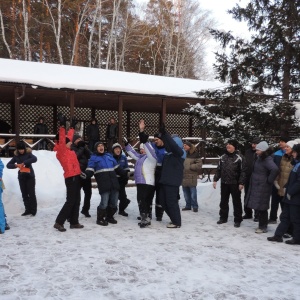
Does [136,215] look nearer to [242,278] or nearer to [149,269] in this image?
[149,269]

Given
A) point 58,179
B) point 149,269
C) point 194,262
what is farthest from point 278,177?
point 58,179

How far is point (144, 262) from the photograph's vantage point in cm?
422

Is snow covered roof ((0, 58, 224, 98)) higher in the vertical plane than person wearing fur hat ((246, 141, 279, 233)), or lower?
higher

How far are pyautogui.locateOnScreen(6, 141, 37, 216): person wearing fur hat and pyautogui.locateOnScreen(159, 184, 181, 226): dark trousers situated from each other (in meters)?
2.67

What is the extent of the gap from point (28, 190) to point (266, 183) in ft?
15.0

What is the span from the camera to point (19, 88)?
1177 cm

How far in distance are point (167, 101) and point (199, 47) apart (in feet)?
62.1

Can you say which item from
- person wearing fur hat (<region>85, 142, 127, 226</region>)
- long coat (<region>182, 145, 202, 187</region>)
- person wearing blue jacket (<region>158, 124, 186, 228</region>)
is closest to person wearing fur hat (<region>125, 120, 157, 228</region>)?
person wearing blue jacket (<region>158, 124, 186, 228</region>)

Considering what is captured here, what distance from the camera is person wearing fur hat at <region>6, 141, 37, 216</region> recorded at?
6.59 metres

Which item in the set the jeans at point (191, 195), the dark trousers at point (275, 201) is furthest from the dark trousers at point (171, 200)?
the dark trousers at point (275, 201)

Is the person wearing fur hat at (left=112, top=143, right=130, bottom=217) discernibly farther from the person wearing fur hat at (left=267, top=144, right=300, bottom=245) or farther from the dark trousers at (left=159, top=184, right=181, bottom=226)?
the person wearing fur hat at (left=267, top=144, right=300, bottom=245)

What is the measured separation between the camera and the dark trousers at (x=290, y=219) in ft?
16.6

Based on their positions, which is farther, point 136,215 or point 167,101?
point 167,101

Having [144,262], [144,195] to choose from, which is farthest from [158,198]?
[144,262]
